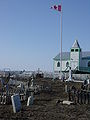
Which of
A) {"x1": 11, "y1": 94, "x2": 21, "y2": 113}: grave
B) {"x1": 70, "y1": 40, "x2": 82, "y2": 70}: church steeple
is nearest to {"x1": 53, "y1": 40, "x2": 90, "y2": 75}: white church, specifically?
{"x1": 70, "y1": 40, "x2": 82, "y2": 70}: church steeple

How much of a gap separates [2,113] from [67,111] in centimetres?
330

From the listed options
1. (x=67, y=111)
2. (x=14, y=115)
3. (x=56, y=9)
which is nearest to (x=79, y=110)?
(x=67, y=111)

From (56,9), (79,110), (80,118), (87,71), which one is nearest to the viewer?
(80,118)

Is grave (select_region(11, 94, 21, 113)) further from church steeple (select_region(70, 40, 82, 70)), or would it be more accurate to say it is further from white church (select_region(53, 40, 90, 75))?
church steeple (select_region(70, 40, 82, 70))

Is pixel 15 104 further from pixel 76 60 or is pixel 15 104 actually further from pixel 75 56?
pixel 76 60

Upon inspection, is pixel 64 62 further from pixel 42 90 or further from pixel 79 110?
pixel 79 110

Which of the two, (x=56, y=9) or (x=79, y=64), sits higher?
(x=56, y=9)

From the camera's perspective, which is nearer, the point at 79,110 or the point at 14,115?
the point at 14,115

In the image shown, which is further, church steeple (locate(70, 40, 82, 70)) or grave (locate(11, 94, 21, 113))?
church steeple (locate(70, 40, 82, 70))

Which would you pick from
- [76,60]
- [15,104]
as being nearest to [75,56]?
[76,60]

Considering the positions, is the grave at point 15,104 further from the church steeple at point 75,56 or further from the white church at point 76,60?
the church steeple at point 75,56

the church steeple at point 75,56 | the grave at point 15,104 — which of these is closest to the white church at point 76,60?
the church steeple at point 75,56

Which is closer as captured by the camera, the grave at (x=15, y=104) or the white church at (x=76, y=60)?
the grave at (x=15, y=104)

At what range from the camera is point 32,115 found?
1123 cm
